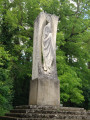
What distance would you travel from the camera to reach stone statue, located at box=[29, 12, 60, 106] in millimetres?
8203

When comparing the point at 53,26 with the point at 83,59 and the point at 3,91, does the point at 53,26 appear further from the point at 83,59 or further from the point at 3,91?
the point at 83,59

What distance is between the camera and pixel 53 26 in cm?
975

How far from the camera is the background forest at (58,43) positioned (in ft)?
47.1

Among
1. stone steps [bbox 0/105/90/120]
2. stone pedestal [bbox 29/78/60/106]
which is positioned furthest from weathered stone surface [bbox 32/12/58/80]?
stone steps [bbox 0/105/90/120]

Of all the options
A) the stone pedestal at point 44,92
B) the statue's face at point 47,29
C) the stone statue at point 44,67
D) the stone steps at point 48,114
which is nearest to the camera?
the stone steps at point 48,114

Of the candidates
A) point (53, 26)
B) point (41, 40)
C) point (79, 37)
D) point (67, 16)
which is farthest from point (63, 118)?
point (67, 16)

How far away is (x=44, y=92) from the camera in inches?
322

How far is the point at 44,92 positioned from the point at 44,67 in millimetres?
1234

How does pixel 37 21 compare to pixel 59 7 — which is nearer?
pixel 37 21

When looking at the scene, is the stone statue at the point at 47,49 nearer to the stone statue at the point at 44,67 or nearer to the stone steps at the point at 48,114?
the stone statue at the point at 44,67

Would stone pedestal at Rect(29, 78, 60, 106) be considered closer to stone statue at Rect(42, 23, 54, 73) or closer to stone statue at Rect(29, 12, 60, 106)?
stone statue at Rect(29, 12, 60, 106)

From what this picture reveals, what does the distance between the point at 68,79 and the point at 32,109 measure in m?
7.33

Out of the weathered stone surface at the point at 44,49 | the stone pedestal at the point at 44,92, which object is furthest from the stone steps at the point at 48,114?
the weathered stone surface at the point at 44,49

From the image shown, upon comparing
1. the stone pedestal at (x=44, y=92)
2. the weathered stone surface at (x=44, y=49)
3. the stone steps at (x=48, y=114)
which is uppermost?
the weathered stone surface at (x=44, y=49)
